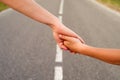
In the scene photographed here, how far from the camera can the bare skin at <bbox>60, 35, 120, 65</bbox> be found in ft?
8.65

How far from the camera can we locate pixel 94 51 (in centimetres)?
278

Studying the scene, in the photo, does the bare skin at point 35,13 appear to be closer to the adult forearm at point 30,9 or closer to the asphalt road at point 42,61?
the adult forearm at point 30,9

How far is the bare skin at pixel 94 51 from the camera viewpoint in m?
2.64

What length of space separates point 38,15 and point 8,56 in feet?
15.1

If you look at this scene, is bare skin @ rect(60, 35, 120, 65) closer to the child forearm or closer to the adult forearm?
the child forearm

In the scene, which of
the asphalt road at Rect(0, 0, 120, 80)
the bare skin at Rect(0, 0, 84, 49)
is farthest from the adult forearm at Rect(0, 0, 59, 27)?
the asphalt road at Rect(0, 0, 120, 80)

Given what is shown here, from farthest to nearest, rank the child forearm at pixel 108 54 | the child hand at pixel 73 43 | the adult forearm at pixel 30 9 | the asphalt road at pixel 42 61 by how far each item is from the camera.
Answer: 1. the asphalt road at pixel 42 61
2. the adult forearm at pixel 30 9
3. the child hand at pixel 73 43
4. the child forearm at pixel 108 54

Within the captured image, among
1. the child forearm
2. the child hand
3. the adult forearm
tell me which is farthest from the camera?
the adult forearm

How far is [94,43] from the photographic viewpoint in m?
9.48

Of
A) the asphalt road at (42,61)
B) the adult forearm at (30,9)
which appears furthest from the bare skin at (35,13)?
the asphalt road at (42,61)

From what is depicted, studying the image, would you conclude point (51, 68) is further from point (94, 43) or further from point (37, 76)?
point (94, 43)

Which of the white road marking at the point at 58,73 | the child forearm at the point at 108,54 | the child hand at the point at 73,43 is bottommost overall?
the child forearm at the point at 108,54

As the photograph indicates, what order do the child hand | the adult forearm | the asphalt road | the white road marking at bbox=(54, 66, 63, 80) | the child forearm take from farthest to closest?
the asphalt road
the white road marking at bbox=(54, 66, 63, 80)
the adult forearm
the child hand
the child forearm

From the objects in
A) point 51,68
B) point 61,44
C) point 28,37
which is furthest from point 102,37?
point 61,44
